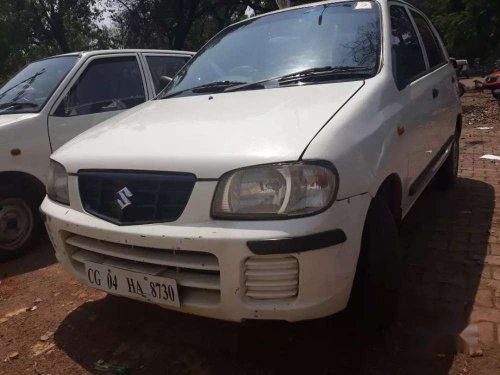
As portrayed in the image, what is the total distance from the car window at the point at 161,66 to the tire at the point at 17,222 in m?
1.74

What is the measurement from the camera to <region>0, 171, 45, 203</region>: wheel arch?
383 cm

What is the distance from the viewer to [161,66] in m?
5.14

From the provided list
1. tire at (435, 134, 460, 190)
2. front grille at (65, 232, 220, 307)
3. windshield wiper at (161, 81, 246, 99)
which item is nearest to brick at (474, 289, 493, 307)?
front grille at (65, 232, 220, 307)

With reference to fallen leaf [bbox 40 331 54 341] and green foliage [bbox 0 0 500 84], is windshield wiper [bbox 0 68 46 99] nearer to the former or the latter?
fallen leaf [bbox 40 331 54 341]

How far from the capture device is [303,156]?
185 cm

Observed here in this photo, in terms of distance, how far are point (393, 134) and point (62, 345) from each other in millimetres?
2096

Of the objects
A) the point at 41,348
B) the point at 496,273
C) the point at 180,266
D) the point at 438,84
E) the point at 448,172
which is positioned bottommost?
the point at 496,273

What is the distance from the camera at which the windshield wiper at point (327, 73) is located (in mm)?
2580

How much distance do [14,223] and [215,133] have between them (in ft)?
8.40

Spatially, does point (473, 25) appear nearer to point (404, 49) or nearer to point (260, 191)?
point (404, 49)

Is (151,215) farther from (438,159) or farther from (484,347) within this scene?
(438,159)

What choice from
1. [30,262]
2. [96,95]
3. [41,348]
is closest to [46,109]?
[96,95]

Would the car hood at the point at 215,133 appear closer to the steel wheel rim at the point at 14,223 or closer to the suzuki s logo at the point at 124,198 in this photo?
the suzuki s logo at the point at 124,198

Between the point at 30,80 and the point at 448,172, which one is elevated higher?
the point at 30,80
